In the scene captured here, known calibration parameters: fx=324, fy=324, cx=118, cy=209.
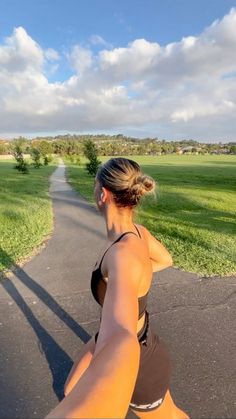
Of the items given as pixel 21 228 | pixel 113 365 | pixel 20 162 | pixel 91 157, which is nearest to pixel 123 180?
pixel 113 365

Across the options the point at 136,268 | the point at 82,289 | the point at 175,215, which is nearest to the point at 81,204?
the point at 175,215

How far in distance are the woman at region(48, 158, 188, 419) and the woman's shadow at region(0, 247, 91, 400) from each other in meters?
0.88

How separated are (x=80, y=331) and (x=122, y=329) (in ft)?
9.91

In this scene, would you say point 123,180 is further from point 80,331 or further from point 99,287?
point 80,331

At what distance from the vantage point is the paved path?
9.01ft

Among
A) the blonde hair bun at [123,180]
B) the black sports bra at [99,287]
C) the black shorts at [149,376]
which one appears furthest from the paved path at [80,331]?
the blonde hair bun at [123,180]

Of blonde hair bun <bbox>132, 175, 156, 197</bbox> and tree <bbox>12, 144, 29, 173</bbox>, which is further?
tree <bbox>12, 144, 29, 173</bbox>

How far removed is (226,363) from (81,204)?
10.7 m

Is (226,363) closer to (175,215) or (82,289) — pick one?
(82,289)

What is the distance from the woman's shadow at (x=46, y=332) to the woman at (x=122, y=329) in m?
0.88

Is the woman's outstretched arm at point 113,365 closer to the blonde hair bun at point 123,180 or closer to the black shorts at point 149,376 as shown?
the blonde hair bun at point 123,180

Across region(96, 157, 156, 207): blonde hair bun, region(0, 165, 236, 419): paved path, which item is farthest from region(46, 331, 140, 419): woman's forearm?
region(0, 165, 236, 419): paved path

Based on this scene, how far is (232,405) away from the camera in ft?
8.59

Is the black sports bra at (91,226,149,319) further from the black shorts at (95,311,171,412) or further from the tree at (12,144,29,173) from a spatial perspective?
the tree at (12,144,29,173)
